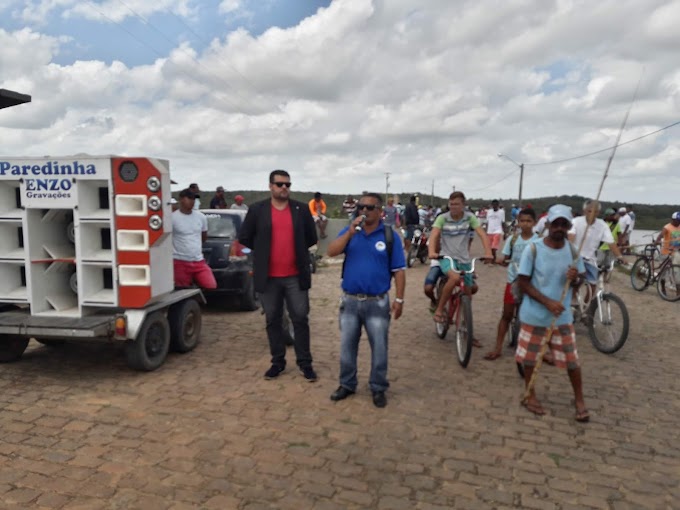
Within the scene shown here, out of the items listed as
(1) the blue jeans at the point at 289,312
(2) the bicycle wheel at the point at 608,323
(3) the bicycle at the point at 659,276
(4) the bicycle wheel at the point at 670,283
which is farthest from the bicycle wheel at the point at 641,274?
(1) the blue jeans at the point at 289,312

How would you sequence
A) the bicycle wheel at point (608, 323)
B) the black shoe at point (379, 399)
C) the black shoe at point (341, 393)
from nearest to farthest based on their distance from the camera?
Answer: the black shoe at point (379, 399)
the black shoe at point (341, 393)
the bicycle wheel at point (608, 323)

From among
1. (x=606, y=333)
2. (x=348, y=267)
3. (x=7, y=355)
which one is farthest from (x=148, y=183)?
(x=606, y=333)

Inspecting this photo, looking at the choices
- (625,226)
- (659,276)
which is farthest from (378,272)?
(625,226)

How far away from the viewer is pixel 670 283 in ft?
36.6

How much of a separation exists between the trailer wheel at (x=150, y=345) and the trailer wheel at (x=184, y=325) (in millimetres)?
193

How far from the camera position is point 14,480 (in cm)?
359

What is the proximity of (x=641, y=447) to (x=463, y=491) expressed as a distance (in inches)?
67.3

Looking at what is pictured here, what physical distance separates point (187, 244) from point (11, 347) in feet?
7.46

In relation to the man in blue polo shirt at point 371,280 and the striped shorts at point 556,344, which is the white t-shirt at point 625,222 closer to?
the striped shorts at point 556,344

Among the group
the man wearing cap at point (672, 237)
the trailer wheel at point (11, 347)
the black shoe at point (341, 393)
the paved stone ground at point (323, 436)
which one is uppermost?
the man wearing cap at point (672, 237)

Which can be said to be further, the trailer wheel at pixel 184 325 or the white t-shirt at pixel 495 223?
the white t-shirt at pixel 495 223

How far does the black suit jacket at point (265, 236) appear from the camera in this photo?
536 cm

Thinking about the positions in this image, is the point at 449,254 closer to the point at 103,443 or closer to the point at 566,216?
the point at 566,216

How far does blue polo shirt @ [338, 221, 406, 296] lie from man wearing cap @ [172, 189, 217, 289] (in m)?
2.94
